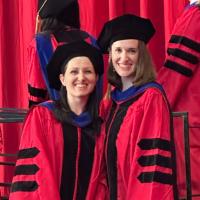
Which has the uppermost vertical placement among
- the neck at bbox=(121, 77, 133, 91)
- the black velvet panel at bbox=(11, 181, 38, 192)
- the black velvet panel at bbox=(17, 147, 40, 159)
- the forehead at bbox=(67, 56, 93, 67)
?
the forehead at bbox=(67, 56, 93, 67)

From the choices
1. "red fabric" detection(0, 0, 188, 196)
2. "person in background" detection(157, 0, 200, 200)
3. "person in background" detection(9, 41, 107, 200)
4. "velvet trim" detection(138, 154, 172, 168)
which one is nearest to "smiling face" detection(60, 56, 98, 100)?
"person in background" detection(9, 41, 107, 200)

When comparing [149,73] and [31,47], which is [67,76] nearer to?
[149,73]

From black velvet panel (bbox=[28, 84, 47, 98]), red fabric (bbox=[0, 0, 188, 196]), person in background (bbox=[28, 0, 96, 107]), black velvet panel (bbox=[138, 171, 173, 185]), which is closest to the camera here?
black velvet panel (bbox=[138, 171, 173, 185])

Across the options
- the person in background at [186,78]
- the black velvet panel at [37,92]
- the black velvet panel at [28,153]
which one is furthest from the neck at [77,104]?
the black velvet panel at [37,92]

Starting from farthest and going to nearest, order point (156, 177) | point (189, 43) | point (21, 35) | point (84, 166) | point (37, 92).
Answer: point (21, 35) < point (37, 92) < point (189, 43) < point (84, 166) < point (156, 177)

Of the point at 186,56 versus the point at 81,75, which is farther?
the point at 186,56

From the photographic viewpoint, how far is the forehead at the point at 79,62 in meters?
2.54

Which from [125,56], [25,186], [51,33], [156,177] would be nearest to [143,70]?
[125,56]

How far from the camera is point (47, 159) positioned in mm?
2469

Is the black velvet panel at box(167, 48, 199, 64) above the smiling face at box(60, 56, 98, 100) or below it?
above

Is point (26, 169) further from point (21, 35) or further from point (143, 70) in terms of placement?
point (21, 35)

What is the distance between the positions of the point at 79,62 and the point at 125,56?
0.19 meters

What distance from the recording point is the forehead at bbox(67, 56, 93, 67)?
8.34 ft

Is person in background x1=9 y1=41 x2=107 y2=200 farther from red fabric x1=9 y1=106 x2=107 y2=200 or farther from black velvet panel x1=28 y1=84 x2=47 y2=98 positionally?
black velvet panel x1=28 y1=84 x2=47 y2=98
